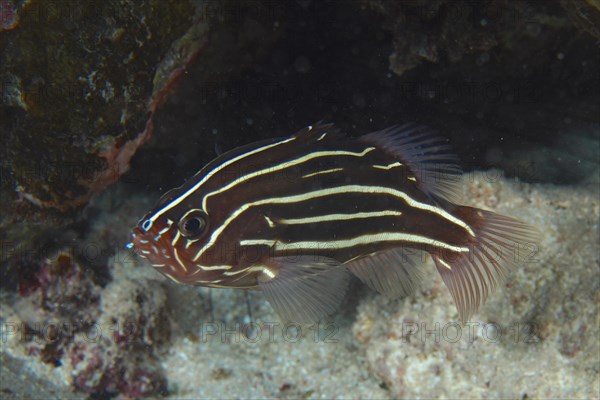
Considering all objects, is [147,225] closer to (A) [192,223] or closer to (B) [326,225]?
(A) [192,223]

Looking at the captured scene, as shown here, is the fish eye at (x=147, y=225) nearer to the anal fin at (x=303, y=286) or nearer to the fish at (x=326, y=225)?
the fish at (x=326, y=225)

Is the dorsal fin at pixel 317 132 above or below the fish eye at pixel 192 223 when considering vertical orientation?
above

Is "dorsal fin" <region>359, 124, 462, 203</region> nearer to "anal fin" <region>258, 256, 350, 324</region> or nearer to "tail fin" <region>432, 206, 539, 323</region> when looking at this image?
"tail fin" <region>432, 206, 539, 323</region>

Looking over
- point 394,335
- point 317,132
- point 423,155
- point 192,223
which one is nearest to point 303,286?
point 192,223

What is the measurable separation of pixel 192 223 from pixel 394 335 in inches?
94.6

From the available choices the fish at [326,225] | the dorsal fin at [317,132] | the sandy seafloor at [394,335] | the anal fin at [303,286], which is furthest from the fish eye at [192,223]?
the sandy seafloor at [394,335]

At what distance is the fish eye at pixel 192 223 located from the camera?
9.91ft

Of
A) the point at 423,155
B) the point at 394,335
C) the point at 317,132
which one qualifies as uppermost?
the point at 317,132

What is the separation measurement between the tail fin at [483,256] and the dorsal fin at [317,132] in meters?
1.10

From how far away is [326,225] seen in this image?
319 centimetres

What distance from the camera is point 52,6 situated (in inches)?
130

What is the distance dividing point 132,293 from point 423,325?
292 centimetres

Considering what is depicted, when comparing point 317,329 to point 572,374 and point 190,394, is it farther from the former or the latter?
point 572,374

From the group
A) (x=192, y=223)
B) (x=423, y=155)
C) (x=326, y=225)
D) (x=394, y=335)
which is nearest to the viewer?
(x=192, y=223)
